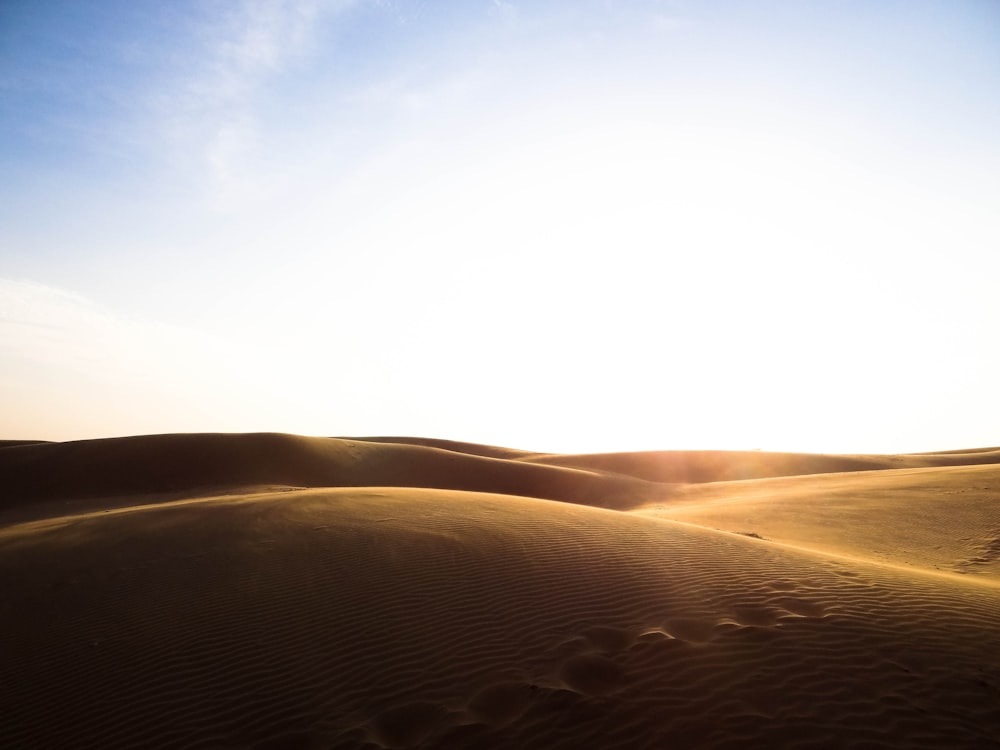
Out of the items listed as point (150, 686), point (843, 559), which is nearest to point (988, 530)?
point (843, 559)

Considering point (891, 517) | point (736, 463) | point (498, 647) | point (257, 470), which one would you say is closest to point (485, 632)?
point (498, 647)

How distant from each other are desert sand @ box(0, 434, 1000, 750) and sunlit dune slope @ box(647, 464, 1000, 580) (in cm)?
17

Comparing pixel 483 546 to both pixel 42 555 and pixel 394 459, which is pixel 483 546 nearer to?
pixel 42 555

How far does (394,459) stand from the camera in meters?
35.8

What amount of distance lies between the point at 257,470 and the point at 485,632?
26398mm

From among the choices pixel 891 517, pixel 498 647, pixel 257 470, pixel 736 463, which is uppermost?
pixel 736 463

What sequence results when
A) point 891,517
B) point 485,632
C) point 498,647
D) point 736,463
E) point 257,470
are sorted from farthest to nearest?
point 736,463, point 257,470, point 891,517, point 485,632, point 498,647

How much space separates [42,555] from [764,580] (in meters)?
12.6

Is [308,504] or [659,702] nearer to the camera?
[659,702]

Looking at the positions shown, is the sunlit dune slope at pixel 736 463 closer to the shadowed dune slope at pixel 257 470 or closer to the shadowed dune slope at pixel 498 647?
the shadowed dune slope at pixel 257 470

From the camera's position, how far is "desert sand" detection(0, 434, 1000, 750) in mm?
4734

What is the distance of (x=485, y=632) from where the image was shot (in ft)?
21.1

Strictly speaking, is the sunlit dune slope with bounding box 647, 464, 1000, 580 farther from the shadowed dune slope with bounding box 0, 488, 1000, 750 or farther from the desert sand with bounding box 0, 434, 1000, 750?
the shadowed dune slope with bounding box 0, 488, 1000, 750

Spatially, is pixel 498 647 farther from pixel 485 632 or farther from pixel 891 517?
pixel 891 517
